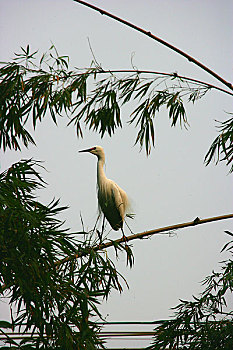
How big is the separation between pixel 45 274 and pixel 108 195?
4.42 feet

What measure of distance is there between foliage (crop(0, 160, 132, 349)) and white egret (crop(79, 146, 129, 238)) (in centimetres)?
104

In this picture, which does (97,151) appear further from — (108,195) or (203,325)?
(203,325)

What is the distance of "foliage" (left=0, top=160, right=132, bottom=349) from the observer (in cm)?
184

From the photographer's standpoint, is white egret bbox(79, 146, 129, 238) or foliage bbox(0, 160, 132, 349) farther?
white egret bbox(79, 146, 129, 238)

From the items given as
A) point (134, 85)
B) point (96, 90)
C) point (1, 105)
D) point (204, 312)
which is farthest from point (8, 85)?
point (204, 312)

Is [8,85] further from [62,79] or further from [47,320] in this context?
[47,320]

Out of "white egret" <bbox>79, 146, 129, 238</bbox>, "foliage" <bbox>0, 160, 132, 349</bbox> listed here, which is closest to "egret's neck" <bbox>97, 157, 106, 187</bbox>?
"white egret" <bbox>79, 146, 129, 238</bbox>

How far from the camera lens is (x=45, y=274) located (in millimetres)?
1910

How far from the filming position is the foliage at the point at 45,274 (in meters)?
1.84

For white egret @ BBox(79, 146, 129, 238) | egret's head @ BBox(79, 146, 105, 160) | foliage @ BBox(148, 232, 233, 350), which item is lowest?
foliage @ BBox(148, 232, 233, 350)

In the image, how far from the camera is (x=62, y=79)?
8.45 feet

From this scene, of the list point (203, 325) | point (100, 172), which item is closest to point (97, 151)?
point (100, 172)

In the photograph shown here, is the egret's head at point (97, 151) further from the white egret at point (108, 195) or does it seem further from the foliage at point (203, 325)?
the foliage at point (203, 325)

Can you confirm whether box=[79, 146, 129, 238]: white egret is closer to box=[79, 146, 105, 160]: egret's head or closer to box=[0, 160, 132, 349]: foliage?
box=[79, 146, 105, 160]: egret's head
